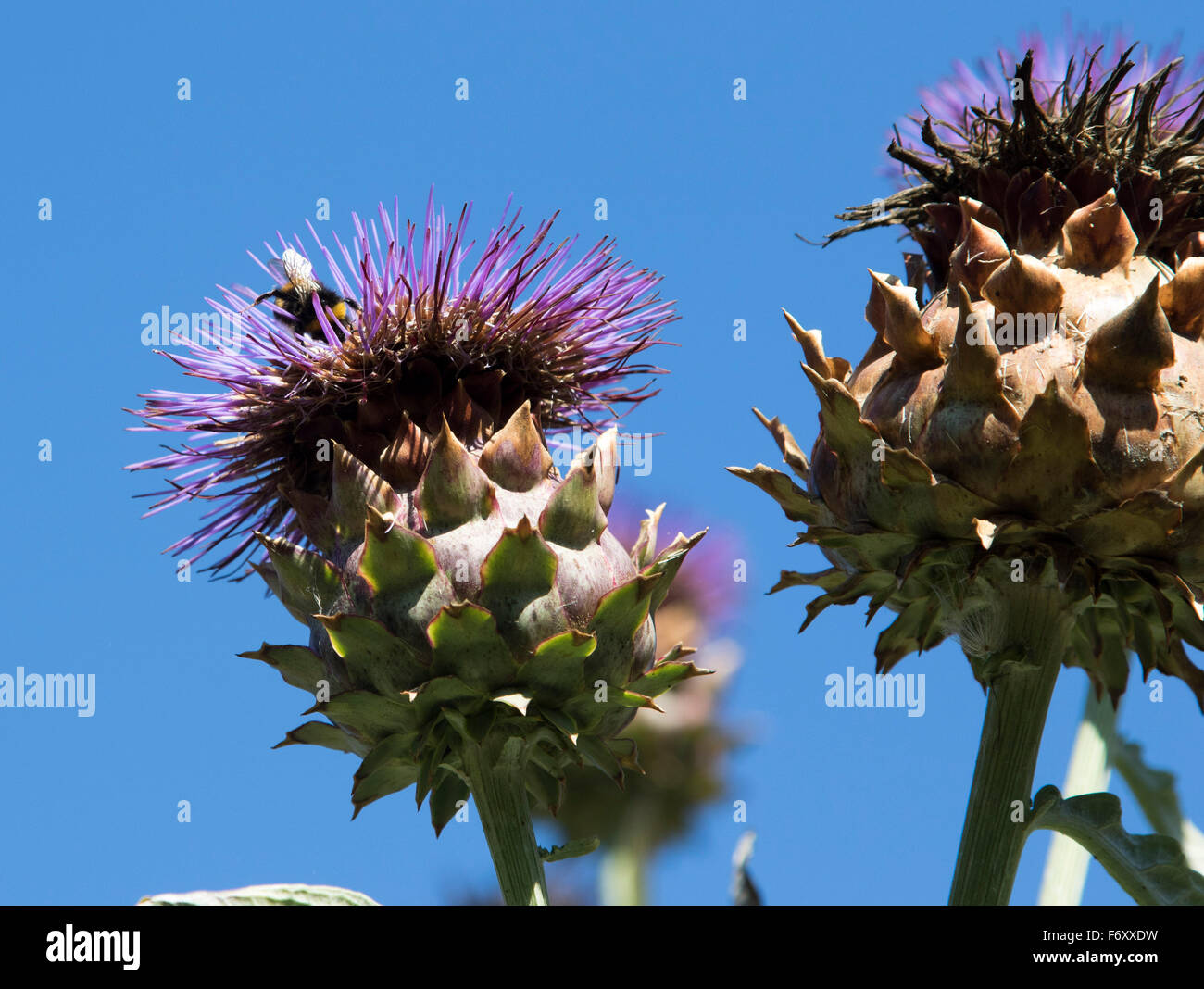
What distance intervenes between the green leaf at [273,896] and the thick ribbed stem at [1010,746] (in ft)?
4.76

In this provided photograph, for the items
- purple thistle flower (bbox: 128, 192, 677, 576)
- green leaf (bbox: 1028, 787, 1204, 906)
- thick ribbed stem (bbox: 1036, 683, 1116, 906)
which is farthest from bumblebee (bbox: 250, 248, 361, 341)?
thick ribbed stem (bbox: 1036, 683, 1116, 906)

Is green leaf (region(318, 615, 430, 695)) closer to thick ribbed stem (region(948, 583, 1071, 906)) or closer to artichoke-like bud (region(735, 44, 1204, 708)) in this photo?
artichoke-like bud (region(735, 44, 1204, 708))

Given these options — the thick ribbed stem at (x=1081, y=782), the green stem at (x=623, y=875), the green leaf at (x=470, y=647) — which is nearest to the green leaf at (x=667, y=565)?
the green leaf at (x=470, y=647)

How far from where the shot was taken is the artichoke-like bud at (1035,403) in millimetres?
3326

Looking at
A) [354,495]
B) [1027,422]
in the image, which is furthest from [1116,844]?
[354,495]

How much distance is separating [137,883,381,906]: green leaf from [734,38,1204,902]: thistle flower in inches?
54.2

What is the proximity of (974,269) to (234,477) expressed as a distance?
6.96 ft

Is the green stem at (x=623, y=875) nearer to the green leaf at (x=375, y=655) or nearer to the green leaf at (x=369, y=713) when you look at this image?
the green leaf at (x=369, y=713)

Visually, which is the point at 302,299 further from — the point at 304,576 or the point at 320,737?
the point at 320,737

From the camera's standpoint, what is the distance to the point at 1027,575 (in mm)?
3467

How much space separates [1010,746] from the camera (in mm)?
3658

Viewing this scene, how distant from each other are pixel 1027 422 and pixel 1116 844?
1.09 meters
